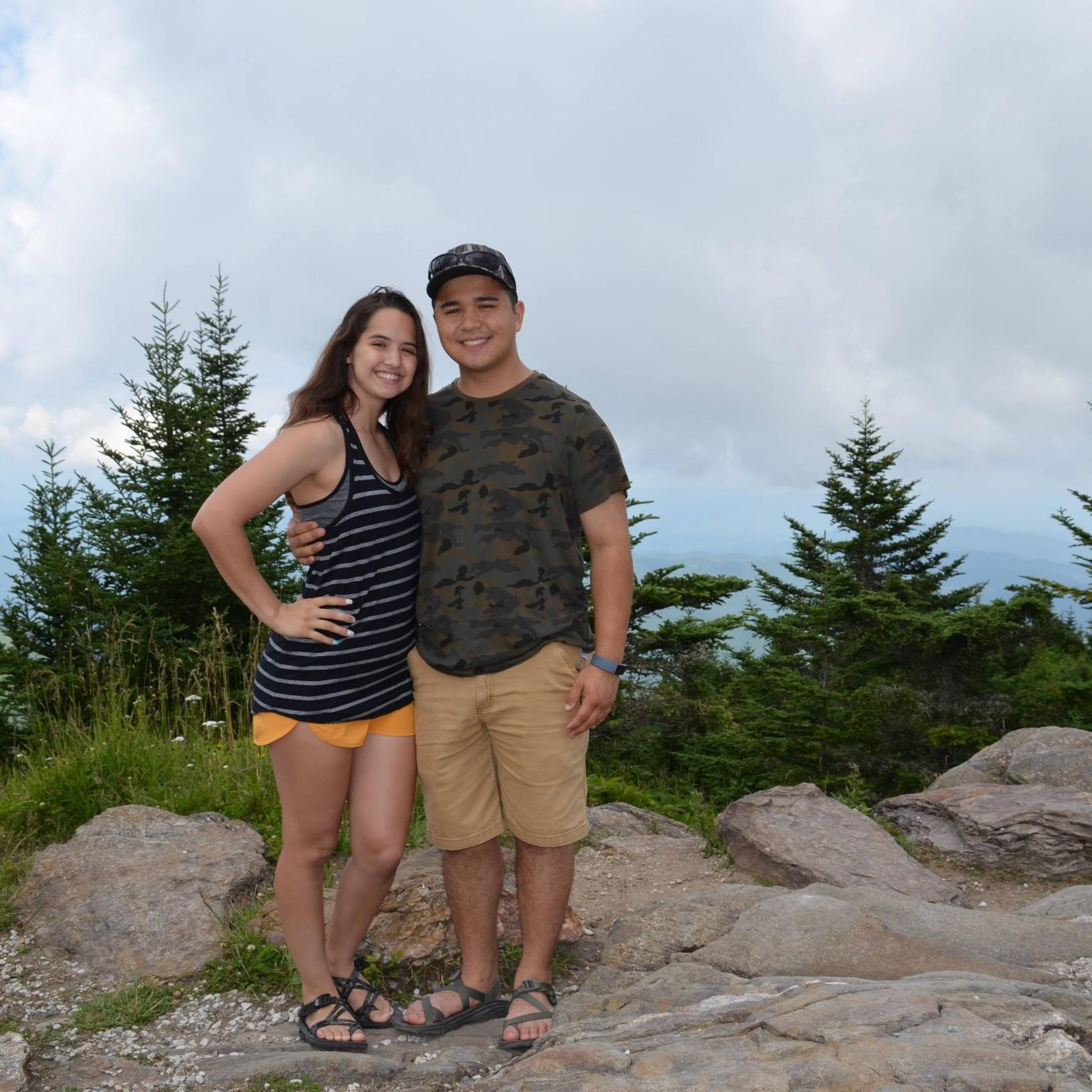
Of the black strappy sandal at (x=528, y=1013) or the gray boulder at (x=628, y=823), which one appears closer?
the black strappy sandal at (x=528, y=1013)

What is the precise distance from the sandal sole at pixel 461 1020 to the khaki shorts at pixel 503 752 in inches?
23.8

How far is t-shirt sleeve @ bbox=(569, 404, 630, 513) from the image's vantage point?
317 cm

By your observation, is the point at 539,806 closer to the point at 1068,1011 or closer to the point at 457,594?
the point at 457,594

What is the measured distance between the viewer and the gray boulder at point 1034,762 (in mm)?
6309

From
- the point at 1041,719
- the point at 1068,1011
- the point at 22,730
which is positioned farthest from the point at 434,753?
the point at 1041,719

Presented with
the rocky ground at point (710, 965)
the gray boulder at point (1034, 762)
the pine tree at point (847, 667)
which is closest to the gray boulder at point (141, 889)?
the rocky ground at point (710, 965)

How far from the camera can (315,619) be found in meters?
3.00

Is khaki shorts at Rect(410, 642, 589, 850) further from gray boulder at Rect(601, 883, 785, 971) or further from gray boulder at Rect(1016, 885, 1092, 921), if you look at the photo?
gray boulder at Rect(1016, 885, 1092, 921)

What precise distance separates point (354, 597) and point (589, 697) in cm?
81

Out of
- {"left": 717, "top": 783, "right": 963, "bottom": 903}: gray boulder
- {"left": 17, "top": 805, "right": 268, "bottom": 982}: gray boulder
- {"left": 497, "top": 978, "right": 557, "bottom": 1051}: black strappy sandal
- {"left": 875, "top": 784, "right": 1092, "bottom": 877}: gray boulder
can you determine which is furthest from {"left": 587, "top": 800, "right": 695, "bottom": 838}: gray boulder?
{"left": 497, "top": 978, "right": 557, "bottom": 1051}: black strappy sandal

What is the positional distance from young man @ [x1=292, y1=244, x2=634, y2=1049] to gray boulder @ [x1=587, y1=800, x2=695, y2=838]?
8.32 ft

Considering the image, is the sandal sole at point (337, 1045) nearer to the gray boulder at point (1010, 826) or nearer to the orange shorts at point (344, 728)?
the orange shorts at point (344, 728)

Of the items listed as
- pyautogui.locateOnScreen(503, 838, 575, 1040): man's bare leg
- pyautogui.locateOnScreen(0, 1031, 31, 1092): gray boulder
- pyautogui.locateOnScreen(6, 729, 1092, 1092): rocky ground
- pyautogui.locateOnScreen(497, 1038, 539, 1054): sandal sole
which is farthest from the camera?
pyautogui.locateOnScreen(503, 838, 575, 1040): man's bare leg

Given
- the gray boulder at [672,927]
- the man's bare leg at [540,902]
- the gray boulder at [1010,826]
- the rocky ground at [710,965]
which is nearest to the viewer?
the rocky ground at [710,965]
